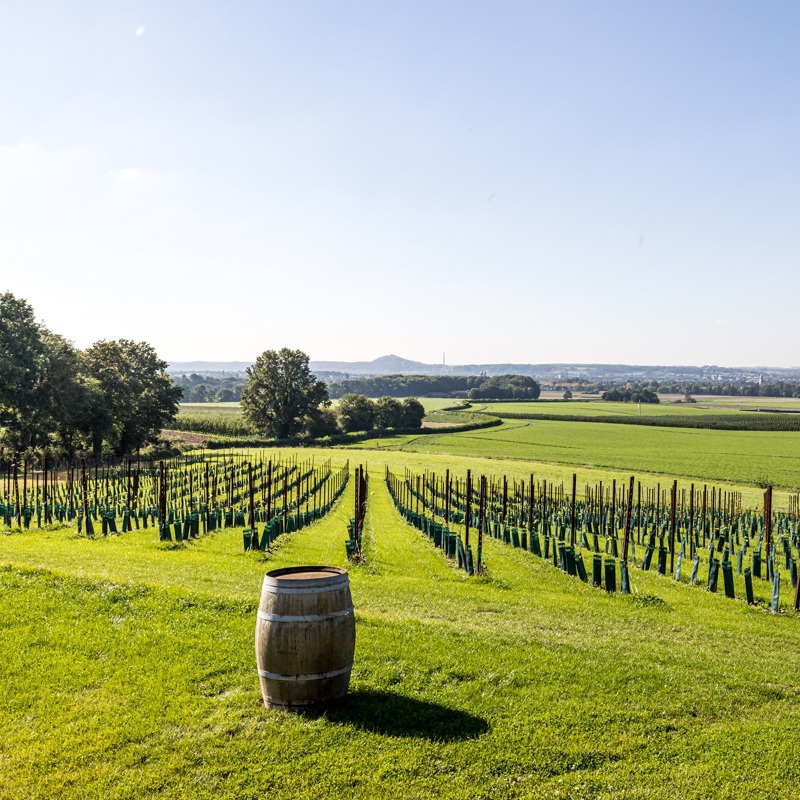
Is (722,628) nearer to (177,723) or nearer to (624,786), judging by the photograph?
(624,786)

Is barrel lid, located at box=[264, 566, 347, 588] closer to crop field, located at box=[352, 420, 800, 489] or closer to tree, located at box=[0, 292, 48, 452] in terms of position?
tree, located at box=[0, 292, 48, 452]

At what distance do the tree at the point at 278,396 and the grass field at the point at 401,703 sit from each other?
7973cm

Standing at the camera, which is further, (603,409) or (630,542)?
(603,409)

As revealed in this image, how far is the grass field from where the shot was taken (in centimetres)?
597

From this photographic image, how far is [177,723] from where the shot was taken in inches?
266

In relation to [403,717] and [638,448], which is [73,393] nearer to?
[403,717]

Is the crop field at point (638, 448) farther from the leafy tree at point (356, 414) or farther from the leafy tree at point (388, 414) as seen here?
the leafy tree at point (356, 414)

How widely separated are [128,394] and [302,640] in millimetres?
62284

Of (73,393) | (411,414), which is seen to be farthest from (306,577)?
(411,414)

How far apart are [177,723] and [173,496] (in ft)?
110

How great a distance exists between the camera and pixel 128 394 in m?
63.6

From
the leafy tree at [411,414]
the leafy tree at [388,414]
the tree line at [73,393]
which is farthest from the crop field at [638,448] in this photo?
the tree line at [73,393]

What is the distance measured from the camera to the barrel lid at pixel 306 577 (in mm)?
6867

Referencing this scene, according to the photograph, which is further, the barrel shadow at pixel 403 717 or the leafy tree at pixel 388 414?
the leafy tree at pixel 388 414
